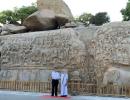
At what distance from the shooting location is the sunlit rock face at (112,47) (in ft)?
43.1

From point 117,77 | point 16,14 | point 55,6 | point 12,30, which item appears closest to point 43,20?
point 55,6

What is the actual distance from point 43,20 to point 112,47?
4581 millimetres

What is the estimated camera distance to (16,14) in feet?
→ 116

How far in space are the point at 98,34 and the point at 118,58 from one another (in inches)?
53.3

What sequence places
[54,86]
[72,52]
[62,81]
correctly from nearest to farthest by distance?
[54,86] < [62,81] < [72,52]

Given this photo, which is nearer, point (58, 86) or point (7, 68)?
point (58, 86)

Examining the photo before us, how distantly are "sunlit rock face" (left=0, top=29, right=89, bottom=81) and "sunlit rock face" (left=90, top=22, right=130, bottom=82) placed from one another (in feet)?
2.49

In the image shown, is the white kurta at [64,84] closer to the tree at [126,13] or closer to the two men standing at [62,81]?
the two men standing at [62,81]

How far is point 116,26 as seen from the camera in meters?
13.6

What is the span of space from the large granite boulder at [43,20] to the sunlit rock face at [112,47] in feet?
11.7

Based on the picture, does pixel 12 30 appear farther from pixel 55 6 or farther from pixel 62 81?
pixel 62 81

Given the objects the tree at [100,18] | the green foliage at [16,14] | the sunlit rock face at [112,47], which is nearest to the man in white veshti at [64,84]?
the sunlit rock face at [112,47]

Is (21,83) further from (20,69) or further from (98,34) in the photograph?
(98,34)

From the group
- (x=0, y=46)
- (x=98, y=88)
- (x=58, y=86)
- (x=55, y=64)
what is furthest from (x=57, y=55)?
(x=0, y=46)
